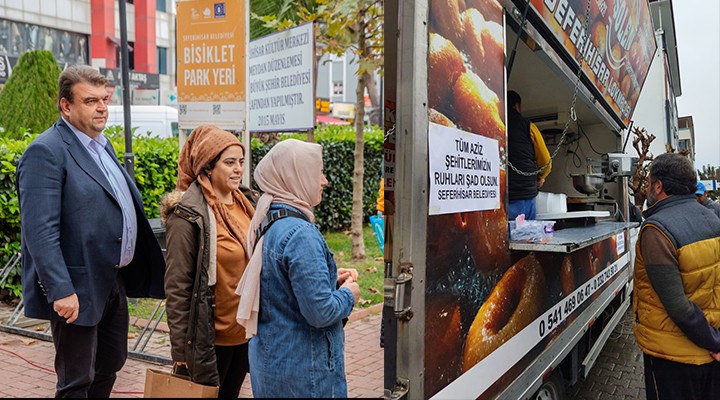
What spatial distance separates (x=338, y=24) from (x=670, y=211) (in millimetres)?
5170

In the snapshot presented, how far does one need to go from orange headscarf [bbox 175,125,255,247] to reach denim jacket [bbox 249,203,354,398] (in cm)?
74

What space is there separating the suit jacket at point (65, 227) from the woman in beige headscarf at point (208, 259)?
0.32 m

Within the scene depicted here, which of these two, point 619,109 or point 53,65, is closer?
point 619,109

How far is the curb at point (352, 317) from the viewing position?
6.02m

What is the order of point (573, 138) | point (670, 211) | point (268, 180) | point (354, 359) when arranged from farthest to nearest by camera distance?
1. point (573, 138)
2. point (354, 359)
3. point (670, 211)
4. point (268, 180)

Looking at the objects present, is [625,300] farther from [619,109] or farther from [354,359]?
[354,359]

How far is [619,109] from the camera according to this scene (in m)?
6.16

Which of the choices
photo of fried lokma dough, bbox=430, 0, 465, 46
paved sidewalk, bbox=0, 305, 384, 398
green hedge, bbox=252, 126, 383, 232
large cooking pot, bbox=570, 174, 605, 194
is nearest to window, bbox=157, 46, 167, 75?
green hedge, bbox=252, 126, 383, 232

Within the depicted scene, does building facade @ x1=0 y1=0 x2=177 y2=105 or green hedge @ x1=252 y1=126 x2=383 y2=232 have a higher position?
building facade @ x1=0 y1=0 x2=177 y2=105

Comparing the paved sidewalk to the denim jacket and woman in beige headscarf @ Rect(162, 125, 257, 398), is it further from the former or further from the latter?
the denim jacket

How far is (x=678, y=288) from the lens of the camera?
3.10m

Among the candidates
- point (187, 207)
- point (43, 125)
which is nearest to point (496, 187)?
point (187, 207)

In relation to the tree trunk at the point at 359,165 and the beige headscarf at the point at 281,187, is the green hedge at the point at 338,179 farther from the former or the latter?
the beige headscarf at the point at 281,187

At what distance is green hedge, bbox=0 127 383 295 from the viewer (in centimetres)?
610
